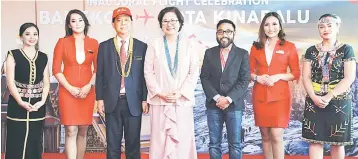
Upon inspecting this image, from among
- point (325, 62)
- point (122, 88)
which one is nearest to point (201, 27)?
point (122, 88)

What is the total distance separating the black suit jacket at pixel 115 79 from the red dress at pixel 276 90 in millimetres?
1049

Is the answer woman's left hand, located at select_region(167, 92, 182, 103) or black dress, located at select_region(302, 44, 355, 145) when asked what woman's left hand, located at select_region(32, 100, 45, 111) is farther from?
black dress, located at select_region(302, 44, 355, 145)

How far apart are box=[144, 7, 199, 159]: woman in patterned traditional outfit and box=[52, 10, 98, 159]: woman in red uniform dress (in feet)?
2.00

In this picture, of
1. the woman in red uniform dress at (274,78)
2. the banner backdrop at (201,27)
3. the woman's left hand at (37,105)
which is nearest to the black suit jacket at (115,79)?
the woman's left hand at (37,105)

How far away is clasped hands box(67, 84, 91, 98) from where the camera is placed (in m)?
4.21

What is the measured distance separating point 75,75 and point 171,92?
0.92 meters

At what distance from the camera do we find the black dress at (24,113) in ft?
13.8

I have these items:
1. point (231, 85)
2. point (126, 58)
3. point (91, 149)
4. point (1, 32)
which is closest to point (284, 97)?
point (231, 85)

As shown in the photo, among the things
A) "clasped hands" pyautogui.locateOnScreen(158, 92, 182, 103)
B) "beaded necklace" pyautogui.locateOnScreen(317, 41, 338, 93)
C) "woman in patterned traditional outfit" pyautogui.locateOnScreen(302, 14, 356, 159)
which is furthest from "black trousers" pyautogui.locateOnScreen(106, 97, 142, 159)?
"beaded necklace" pyautogui.locateOnScreen(317, 41, 338, 93)

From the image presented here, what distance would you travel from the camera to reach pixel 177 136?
13.2ft

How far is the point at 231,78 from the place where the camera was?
13.3 ft

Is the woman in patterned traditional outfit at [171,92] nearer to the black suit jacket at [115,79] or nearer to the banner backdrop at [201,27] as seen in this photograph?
the black suit jacket at [115,79]

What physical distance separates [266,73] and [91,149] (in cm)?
203

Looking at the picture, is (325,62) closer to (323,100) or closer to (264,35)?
(323,100)
